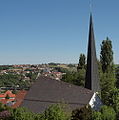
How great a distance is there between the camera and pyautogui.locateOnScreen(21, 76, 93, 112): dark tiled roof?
80.3 feet

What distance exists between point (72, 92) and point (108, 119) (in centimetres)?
555

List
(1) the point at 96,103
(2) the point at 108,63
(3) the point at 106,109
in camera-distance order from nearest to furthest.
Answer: (3) the point at 106,109
(1) the point at 96,103
(2) the point at 108,63

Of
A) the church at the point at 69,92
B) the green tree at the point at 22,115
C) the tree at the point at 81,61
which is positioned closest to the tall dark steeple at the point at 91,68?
the church at the point at 69,92

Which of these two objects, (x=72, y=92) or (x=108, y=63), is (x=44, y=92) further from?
(x=108, y=63)

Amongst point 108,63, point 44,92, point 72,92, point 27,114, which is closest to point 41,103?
point 44,92

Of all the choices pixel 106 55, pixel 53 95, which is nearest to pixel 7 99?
pixel 106 55

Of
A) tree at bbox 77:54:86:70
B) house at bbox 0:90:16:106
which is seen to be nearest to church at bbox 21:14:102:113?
tree at bbox 77:54:86:70

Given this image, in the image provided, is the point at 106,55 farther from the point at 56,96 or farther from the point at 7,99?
the point at 7,99

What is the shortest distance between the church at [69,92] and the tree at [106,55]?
396 inches

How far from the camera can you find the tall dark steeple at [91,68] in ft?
86.4

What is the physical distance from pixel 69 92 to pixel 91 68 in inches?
144

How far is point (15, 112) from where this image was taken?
22.0 m

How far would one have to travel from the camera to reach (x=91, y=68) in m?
26.9

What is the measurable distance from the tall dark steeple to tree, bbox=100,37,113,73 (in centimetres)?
995
